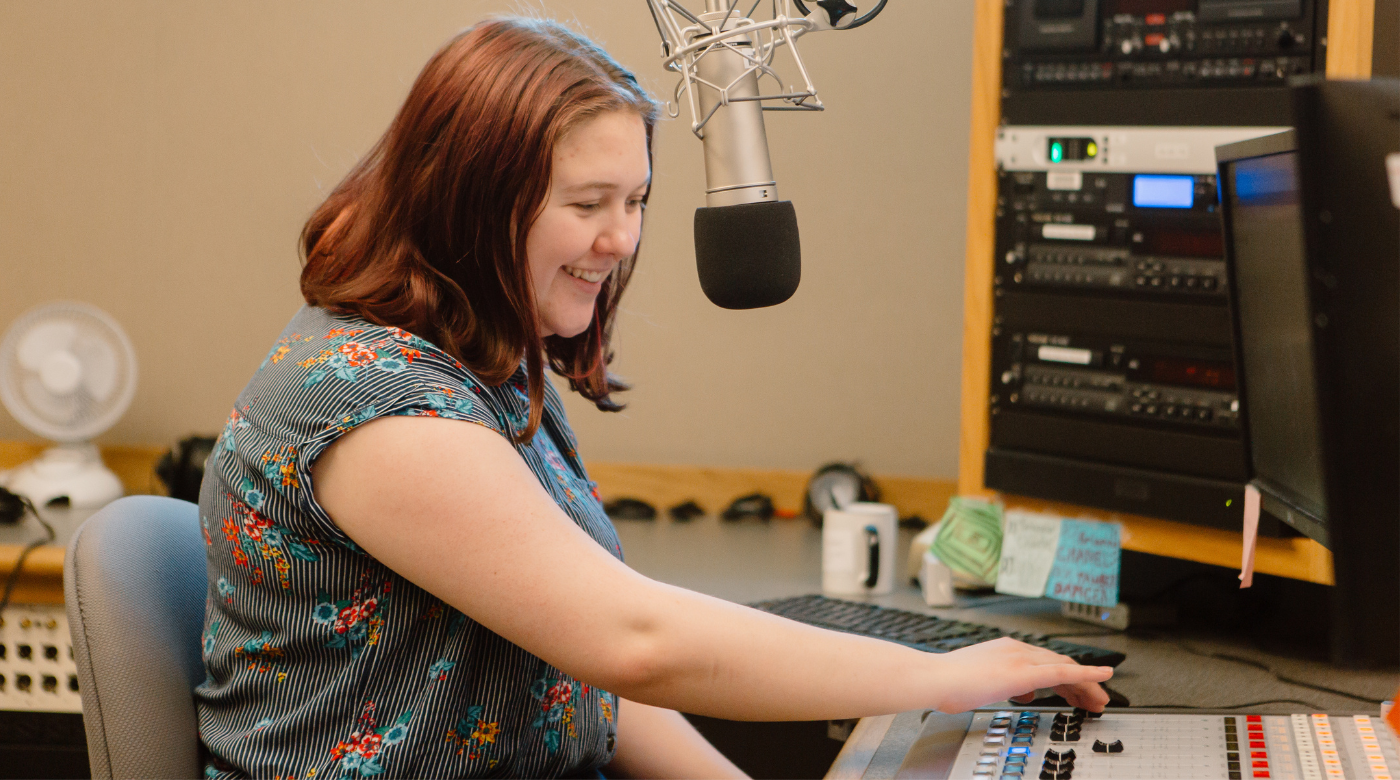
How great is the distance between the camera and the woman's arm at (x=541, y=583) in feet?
2.66

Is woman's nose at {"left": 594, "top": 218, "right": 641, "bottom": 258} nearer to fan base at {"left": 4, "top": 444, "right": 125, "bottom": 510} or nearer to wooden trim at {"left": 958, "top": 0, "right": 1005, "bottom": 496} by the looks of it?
wooden trim at {"left": 958, "top": 0, "right": 1005, "bottom": 496}

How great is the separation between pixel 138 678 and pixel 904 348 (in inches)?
52.0

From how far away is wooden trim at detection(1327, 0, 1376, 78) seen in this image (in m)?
1.13

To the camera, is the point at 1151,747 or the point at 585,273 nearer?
the point at 1151,747

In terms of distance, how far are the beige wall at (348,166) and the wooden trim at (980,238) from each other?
0.51 meters

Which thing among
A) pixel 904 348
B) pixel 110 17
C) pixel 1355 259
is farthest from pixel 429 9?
pixel 1355 259

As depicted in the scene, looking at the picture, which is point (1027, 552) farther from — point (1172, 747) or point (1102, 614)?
point (1172, 747)

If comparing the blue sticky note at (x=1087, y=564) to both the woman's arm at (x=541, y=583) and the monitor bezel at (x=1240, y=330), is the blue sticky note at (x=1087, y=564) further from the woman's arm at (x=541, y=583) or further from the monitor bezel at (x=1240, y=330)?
the woman's arm at (x=541, y=583)

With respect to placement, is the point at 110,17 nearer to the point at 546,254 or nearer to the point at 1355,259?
the point at 546,254

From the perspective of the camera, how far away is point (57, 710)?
167 cm

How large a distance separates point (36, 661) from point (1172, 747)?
Answer: 1.48 meters

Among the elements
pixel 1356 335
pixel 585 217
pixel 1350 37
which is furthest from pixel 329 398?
pixel 1350 37

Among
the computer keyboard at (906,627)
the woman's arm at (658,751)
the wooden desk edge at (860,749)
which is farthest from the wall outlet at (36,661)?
the wooden desk edge at (860,749)

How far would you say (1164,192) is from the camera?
1268 mm
